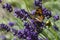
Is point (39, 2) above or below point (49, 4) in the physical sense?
below

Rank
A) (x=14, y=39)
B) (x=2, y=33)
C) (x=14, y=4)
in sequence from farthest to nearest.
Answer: (x=14, y=4), (x=2, y=33), (x=14, y=39)

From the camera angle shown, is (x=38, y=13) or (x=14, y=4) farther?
(x=14, y=4)

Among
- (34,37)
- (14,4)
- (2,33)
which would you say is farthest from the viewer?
(14,4)

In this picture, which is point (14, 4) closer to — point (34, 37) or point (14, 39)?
point (14, 39)

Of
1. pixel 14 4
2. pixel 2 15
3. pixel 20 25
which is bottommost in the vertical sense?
pixel 20 25

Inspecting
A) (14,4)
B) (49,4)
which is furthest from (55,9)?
(14,4)

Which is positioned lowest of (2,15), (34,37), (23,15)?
(34,37)

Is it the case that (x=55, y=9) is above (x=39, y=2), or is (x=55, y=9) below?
above

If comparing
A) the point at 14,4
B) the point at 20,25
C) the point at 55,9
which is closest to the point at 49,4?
the point at 55,9

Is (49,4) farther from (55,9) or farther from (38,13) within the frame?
(38,13)
